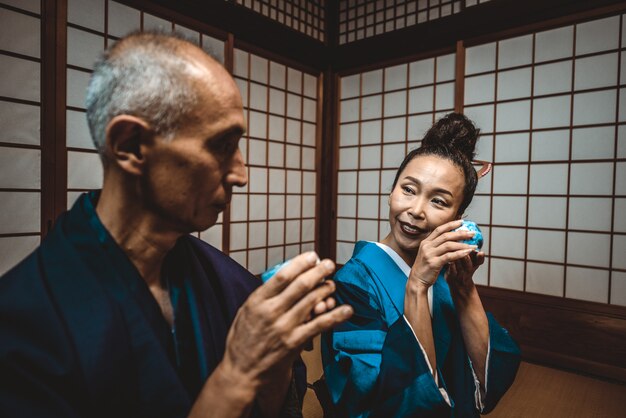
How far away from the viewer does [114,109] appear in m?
0.88

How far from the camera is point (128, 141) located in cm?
88

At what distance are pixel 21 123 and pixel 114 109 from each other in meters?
2.59

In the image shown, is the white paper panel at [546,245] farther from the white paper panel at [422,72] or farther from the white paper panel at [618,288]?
the white paper panel at [422,72]

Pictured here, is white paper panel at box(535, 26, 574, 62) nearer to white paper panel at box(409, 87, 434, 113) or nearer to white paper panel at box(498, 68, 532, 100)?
white paper panel at box(498, 68, 532, 100)

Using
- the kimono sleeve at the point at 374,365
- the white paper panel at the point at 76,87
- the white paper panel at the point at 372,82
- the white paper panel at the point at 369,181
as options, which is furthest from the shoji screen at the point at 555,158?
the white paper panel at the point at 76,87

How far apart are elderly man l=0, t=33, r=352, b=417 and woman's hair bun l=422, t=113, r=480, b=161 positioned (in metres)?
1.30

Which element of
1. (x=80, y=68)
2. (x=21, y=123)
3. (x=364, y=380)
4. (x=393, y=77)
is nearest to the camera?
(x=364, y=380)

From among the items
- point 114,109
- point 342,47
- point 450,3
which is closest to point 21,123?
point 114,109

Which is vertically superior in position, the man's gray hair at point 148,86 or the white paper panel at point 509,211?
the man's gray hair at point 148,86

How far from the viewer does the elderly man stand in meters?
0.80

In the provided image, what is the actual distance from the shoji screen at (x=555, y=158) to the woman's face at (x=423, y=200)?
2545 millimetres

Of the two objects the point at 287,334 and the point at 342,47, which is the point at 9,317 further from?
the point at 342,47

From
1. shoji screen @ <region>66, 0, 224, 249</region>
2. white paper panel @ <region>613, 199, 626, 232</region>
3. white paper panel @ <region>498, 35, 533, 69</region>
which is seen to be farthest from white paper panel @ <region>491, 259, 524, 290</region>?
shoji screen @ <region>66, 0, 224, 249</region>

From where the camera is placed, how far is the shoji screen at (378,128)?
4586 mm
